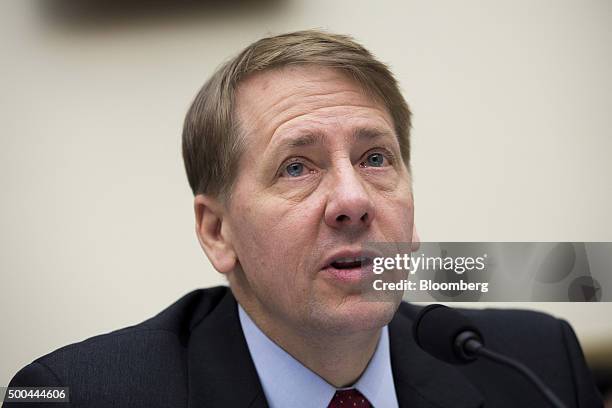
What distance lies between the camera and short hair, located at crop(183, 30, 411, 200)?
1.29m

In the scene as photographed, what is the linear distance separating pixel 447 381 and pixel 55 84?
4.65 feet

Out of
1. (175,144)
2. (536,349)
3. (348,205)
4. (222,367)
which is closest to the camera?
(348,205)

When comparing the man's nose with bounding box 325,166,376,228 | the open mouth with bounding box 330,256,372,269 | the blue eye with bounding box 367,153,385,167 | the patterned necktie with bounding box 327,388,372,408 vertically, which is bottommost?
the patterned necktie with bounding box 327,388,372,408

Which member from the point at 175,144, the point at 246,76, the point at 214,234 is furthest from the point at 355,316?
the point at 175,144

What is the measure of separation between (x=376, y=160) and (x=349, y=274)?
0.26m

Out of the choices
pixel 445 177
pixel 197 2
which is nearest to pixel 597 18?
pixel 445 177

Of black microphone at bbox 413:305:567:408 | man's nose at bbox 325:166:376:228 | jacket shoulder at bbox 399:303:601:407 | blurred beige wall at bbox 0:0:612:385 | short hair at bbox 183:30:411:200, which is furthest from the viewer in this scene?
blurred beige wall at bbox 0:0:612:385

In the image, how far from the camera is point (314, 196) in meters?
1.14

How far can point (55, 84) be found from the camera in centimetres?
195

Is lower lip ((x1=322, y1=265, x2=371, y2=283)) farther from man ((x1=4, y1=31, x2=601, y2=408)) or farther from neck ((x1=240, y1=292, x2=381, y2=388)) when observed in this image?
neck ((x1=240, y1=292, x2=381, y2=388))

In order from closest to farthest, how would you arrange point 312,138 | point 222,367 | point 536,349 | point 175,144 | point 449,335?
point 449,335 < point 312,138 < point 222,367 < point 536,349 < point 175,144

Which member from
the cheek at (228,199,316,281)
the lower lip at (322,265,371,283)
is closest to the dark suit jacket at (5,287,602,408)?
the cheek at (228,199,316,281)

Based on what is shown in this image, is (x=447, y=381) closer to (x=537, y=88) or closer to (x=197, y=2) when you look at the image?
(x=537, y=88)

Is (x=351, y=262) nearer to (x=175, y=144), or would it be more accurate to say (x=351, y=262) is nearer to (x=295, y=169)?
(x=295, y=169)
